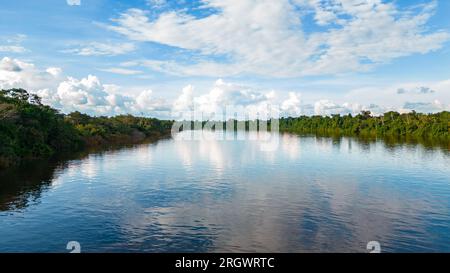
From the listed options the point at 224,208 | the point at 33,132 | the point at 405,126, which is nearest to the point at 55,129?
the point at 33,132

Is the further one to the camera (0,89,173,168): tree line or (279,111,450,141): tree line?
(279,111,450,141): tree line

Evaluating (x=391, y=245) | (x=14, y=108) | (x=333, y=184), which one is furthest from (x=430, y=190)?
(x=14, y=108)

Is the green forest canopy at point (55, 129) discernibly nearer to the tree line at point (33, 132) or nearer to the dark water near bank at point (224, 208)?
the tree line at point (33, 132)

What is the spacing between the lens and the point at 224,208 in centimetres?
3375

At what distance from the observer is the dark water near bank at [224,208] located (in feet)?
82.2

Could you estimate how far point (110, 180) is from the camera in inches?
1900

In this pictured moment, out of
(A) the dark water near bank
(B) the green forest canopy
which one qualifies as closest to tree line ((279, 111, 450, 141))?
(B) the green forest canopy

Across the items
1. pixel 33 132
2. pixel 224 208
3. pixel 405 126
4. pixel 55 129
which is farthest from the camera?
pixel 405 126

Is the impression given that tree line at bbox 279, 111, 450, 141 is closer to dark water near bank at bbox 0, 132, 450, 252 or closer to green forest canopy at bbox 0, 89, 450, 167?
green forest canopy at bbox 0, 89, 450, 167

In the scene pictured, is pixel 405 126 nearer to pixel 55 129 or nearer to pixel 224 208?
pixel 55 129

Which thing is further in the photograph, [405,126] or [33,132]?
[405,126]

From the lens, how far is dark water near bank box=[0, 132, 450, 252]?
2506 cm

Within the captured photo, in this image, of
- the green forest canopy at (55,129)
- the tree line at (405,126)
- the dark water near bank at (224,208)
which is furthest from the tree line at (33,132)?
the tree line at (405,126)
